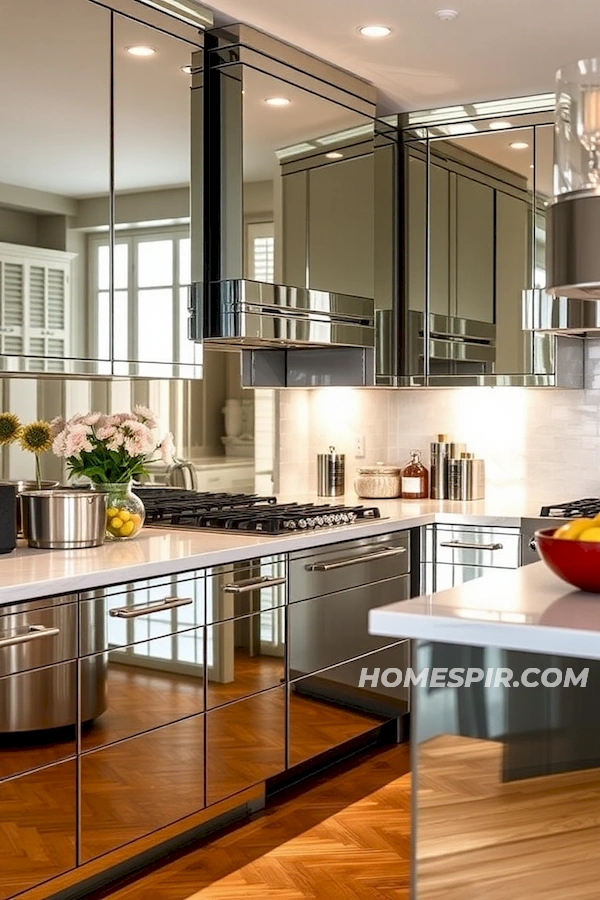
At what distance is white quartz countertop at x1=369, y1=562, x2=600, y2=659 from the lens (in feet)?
6.70

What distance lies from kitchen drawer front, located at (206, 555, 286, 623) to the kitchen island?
4.03ft

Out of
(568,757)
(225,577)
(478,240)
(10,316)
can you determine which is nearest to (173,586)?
(225,577)

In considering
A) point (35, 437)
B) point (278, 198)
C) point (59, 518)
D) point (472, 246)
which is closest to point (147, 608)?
point (59, 518)

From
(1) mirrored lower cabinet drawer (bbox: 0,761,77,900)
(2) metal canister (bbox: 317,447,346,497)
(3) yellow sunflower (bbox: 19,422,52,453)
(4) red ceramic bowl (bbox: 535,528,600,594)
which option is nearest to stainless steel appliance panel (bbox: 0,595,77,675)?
(1) mirrored lower cabinet drawer (bbox: 0,761,77,900)

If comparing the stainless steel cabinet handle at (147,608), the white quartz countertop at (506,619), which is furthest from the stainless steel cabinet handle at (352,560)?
the white quartz countertop at (506,619)

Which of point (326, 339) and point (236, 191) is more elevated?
point (236, 191)

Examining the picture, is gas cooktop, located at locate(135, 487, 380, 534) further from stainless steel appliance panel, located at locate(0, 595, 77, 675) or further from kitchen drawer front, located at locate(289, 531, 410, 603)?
stainless steel appliance panel, located at locate(0, 595, 77, 675)

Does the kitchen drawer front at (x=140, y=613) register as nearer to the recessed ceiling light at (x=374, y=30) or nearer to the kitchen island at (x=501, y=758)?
the kitchen island at (x=501, y=758)

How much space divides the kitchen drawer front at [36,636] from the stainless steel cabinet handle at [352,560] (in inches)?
46.8

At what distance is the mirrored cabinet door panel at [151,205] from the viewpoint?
3.56 meters

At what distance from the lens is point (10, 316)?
10.4 feet

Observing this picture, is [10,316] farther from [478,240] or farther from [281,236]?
[478,240]

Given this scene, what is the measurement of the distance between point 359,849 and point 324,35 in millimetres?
2746

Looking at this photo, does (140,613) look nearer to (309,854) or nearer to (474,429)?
(309,854)
